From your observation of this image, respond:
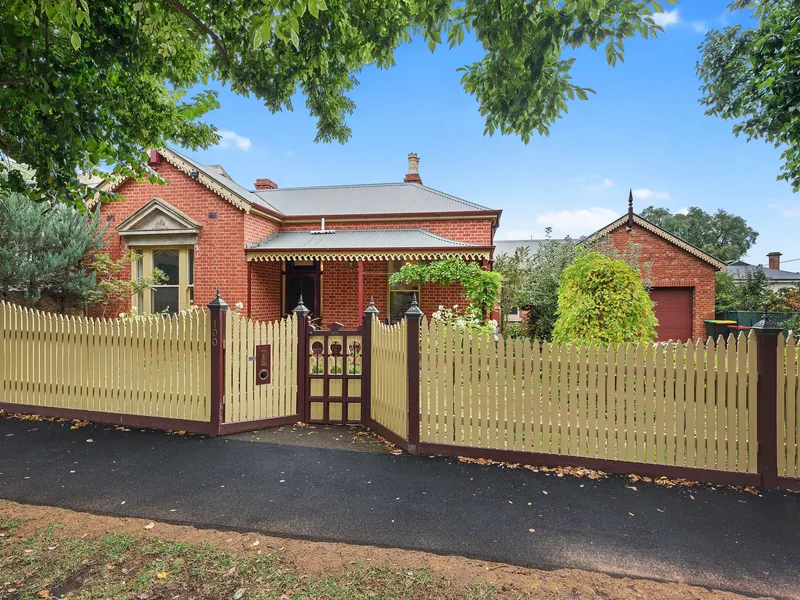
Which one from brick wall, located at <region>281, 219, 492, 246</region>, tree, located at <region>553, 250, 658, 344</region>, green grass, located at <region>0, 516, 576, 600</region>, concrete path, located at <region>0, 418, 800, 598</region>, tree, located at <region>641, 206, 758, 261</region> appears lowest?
concrete path, located at <region>0, 418, 800, 598</region>

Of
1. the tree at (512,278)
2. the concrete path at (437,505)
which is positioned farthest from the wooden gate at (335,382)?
the tree at (512,278)

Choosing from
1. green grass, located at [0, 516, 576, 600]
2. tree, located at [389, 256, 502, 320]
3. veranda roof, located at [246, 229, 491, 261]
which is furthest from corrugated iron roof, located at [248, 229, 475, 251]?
green grass, located at [0, 516, 576, 600]

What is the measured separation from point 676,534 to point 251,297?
1123 centimetres

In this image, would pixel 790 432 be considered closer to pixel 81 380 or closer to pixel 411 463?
pixel 411 463

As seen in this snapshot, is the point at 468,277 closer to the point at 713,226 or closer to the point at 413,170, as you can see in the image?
the point at 413,170

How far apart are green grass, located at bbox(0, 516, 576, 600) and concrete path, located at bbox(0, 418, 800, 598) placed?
1.19 ft

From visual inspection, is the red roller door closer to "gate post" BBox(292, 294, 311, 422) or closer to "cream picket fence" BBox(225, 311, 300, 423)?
"gate post" BBox(292, 294, 311, 422)

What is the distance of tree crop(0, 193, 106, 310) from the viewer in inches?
392

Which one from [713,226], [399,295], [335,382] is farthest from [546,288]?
[713,226]

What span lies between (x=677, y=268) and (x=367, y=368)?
15289 mm

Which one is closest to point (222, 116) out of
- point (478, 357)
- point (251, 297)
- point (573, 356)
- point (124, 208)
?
point (251, 297)

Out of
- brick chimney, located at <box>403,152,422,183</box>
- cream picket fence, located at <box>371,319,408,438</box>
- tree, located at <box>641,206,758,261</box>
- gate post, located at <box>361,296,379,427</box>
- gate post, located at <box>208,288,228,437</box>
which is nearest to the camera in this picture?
cream picket fence, located at <box>371,319,408,438</box>

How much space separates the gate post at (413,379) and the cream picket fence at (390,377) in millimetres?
68

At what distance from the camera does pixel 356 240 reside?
12.2 metres
